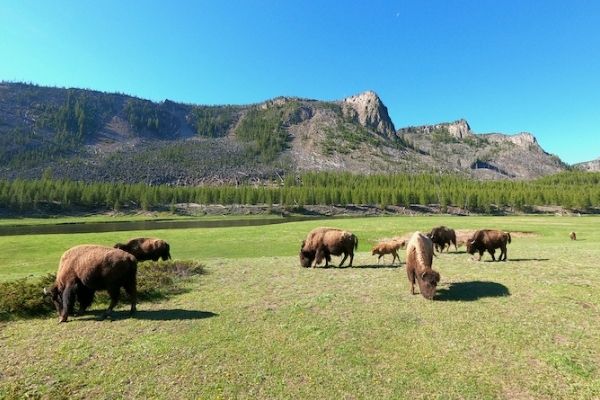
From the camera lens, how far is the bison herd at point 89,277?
47.3ft

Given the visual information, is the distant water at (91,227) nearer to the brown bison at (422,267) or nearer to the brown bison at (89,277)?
the brown bison at (89,277)

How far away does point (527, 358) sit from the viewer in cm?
1038

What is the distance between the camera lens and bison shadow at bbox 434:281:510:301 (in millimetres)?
16562

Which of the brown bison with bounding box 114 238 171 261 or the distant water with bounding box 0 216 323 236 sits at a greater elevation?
the brown bison with bounding box 114 238 171 261

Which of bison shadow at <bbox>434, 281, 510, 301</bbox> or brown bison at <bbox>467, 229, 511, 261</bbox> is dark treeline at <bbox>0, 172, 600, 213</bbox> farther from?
bison shadow at <bbox>434, 281, 510, 301</bbox>

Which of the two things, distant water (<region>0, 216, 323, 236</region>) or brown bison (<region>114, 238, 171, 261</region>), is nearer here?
brown bison (<region>114, 238, 171, 261</region>)

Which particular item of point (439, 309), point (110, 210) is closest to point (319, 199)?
point (110, 210)

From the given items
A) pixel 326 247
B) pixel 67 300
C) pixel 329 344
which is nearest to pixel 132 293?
pixel 67 300

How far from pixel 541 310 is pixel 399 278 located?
25.7 ft

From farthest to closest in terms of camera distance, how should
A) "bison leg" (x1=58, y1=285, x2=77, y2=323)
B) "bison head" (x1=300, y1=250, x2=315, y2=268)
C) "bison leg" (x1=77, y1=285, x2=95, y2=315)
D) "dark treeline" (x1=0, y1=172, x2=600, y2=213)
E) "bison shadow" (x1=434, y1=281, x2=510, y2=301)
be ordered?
1. "dark treeline" (x1=0, y1=172, x2=600, y2=213)
2. "bison head" (x1=300, y1=250, x2=315, y2=268)
3. "bison shadow" (x1=434, y1=281, x2=510, y2=301)
4. "bison leg" (x1=77, y1=285, x2=95, y2=315)
5. "bison leg" (x1=58, y1=285, x2=77, y2=323)

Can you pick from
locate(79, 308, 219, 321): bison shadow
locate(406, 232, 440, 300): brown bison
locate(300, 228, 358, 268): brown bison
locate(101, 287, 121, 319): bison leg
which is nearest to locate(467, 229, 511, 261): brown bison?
locate(300, 228, 358, 268): brown bison

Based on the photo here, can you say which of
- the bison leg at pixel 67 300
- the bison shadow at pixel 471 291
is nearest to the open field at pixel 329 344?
the bison shadow at pixel 471 291

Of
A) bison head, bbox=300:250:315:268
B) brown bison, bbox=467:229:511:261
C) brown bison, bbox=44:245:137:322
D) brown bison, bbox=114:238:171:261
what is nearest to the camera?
brown bison, bbox=44:245:137:322

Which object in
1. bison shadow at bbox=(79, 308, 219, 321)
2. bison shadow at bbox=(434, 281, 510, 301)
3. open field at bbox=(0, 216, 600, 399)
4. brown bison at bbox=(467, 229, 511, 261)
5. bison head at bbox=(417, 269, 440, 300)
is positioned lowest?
bison shadow at bbox=(79, 308, 219, 321)
